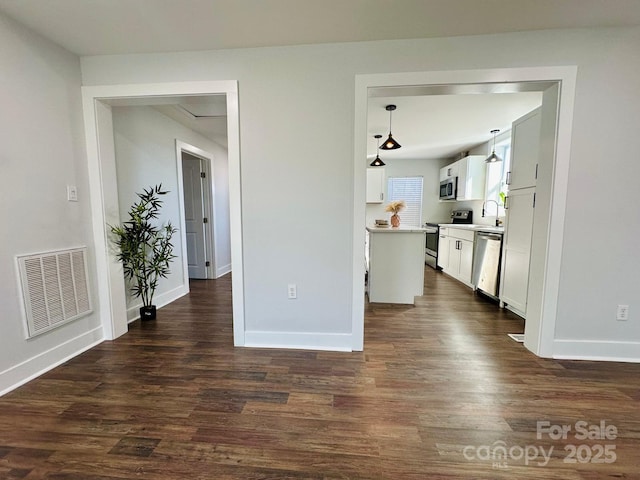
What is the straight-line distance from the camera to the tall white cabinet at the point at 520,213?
2727 mm

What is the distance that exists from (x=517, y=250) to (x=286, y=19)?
3142mm

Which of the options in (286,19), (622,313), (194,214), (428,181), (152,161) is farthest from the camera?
(428,181)

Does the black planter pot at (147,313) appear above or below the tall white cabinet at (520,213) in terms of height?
below

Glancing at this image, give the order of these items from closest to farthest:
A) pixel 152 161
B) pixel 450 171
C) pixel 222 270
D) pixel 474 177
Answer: pixel 152 161 < pixel 474 177 < pixel 222 270 < pixel 450 171

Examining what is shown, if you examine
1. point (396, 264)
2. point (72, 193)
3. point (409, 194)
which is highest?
point (409, 194)

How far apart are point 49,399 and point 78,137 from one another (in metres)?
1.94

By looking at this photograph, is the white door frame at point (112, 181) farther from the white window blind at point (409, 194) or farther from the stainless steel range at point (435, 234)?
the white window blind at point (409, 194)

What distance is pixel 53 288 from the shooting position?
2008mm

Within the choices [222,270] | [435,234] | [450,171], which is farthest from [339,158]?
[450,171]

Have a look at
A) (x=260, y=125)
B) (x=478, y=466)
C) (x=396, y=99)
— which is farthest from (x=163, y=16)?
(x=478, y=466)

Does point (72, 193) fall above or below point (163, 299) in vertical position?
above

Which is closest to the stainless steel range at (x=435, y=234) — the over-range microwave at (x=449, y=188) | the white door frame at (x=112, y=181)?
the over-range microwave at (x=449, y=188)

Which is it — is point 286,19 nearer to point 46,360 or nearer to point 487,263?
point 46,360

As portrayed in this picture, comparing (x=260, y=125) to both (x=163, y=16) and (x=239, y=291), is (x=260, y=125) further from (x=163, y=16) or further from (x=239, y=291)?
(x=239, y=291)
